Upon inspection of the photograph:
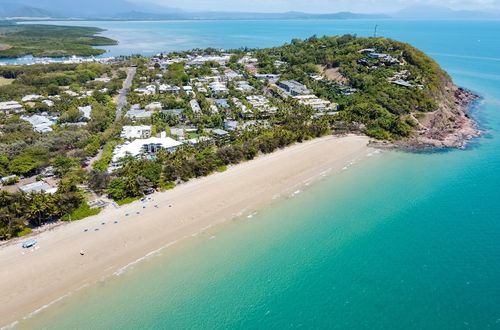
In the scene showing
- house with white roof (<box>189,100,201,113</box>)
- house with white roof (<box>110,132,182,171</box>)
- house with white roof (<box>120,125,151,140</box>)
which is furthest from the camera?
house with white roof (<box>189,100,201,113</box>)

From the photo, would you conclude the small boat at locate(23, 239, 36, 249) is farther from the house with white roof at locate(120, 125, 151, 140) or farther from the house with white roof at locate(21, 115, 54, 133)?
the house with white roof at locate(21, 115, 54, 133)

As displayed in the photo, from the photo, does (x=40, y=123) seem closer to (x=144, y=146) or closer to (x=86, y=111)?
(x=86, y=111)

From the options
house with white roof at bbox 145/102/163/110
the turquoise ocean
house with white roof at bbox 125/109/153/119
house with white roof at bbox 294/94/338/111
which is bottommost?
the turquoise ocean

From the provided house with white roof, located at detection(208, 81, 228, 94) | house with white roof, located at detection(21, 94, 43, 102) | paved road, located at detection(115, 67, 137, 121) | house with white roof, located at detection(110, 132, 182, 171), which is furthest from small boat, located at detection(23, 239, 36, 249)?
house with white roof, located at detection(208, 81, 228, 94)

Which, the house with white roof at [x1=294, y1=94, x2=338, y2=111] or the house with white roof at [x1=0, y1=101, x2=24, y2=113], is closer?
the house with white roof at [x1=0, y1=101, x2=24, y2=113]

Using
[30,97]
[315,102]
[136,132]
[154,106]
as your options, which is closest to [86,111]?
[154,106]

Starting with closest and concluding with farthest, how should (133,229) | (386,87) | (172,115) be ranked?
1. (133,229)
2. (172,115)
3. (386,87)

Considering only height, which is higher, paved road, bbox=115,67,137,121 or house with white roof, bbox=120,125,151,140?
paved road, bbox=115,67,137,121
